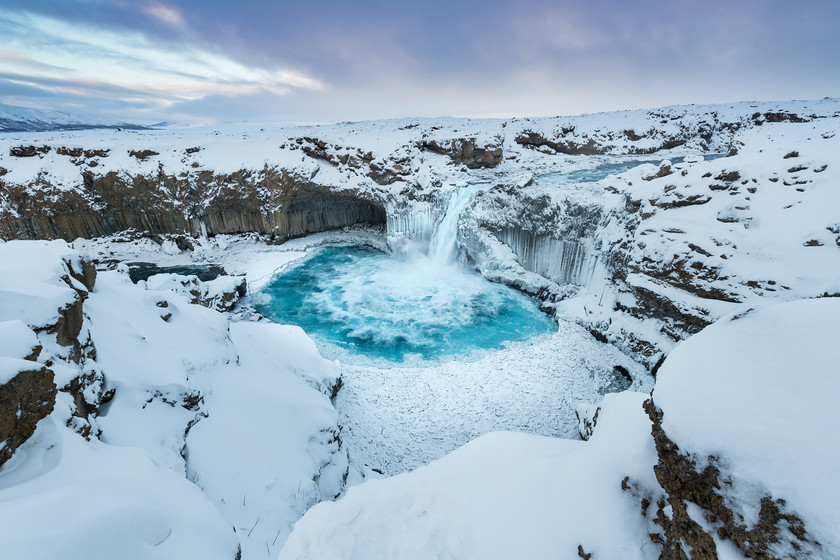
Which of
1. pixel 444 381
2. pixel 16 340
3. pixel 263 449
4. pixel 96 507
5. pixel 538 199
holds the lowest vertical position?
pixel 444 381

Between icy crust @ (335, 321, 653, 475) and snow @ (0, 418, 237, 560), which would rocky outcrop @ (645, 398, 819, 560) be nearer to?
snow @ (0, 418, 237, 560)

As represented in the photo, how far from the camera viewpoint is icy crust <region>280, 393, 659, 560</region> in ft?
14.0

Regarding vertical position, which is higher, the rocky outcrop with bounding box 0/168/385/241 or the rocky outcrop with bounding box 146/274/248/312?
the rocky outcrop with bounding box 0/168/385/241

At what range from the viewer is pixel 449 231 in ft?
76.5

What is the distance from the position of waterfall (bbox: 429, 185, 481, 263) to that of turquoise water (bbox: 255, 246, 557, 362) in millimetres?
563

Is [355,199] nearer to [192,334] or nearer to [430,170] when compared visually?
[430,170]

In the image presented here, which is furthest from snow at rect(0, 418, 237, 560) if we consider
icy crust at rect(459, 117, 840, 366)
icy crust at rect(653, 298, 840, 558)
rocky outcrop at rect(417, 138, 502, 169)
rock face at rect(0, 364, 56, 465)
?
rocky outcrop at rect(417, 138, 502, 169)

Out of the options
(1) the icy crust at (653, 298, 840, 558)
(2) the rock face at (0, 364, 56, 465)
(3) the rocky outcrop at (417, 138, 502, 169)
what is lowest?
(2) the rock face at (0, 364, 56, 465)

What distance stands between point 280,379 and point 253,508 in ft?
13.3

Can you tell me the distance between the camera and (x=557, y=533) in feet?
14.5

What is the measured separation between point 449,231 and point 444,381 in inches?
506

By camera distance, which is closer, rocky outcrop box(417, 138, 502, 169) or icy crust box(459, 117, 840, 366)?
icy crust box(459, 117, 840, 366)

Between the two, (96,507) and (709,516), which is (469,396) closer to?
(709,516)

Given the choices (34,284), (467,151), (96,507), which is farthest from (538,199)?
(96,507)
